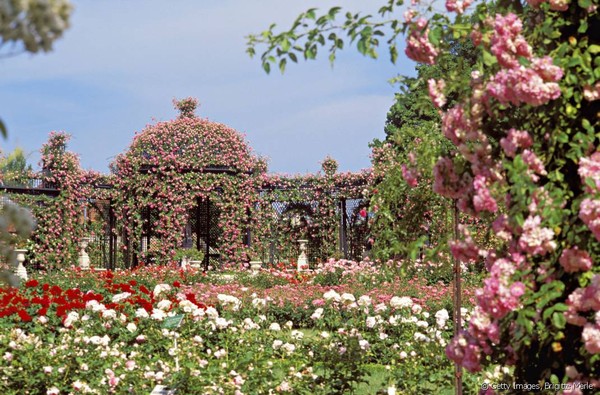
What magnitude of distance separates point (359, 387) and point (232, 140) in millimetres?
12997

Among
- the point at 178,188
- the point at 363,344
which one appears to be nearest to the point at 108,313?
the point at 363,344

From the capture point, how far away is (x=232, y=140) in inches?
721

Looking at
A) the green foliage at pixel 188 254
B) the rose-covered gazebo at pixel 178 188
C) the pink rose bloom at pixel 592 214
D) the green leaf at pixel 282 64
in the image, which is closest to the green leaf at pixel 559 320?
the pink rose bloom at pixel 592 214

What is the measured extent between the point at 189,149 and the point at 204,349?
11714 millimetres

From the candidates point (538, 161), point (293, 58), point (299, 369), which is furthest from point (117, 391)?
point (538, 161)

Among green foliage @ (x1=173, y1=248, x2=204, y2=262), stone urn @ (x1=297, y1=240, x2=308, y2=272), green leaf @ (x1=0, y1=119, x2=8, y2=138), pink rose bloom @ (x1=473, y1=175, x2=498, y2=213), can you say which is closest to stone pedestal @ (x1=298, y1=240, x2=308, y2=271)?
stone urn @ (x1=297, y1=240, x2=308, y2=272)

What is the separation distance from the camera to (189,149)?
18.0m

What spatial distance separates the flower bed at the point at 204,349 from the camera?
16.8 feet

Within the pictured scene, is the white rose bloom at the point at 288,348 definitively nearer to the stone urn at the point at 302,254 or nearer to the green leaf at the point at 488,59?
the green leaf at the point at 488,59

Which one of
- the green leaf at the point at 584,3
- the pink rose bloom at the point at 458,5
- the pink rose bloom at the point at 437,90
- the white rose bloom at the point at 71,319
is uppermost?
the pink rose bloom at the point at 458,5

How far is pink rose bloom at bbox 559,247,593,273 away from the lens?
3.03m

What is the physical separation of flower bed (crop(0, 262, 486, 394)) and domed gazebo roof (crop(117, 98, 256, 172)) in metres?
8.46

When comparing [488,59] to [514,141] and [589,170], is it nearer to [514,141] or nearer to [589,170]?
[514,141]

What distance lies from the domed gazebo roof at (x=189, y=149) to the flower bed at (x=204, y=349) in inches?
333
